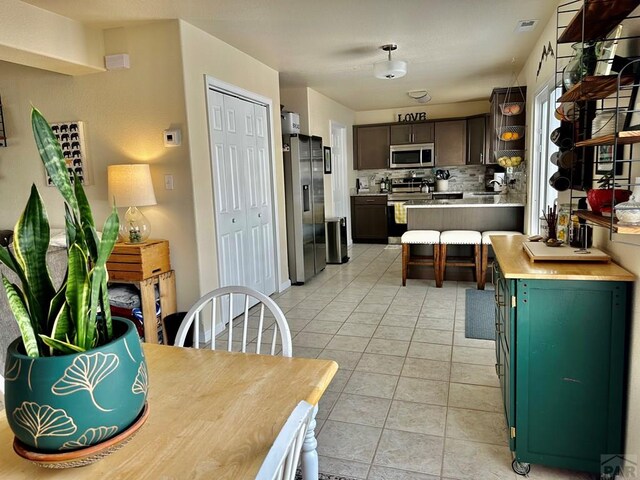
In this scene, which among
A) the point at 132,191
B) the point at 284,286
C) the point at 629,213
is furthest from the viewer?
the point at 284,286

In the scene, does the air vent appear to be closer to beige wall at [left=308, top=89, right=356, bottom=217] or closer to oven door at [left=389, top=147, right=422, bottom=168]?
beige wall at [left=308, top=89, right=356, bottom=217]

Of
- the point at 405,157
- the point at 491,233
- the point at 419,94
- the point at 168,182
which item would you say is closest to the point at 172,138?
the point at 168,182

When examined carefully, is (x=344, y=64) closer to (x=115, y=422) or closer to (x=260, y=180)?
(x=260, y=180)

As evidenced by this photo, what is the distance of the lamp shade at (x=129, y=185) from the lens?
3.11 metres

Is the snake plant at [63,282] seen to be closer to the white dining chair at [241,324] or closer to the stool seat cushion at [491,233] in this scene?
the white dining chair at [241,324]

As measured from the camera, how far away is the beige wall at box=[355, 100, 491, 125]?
24.6 ft

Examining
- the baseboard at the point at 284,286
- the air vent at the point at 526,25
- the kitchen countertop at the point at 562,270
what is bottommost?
the baseboard at the point at 284,286

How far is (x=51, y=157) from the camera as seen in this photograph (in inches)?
34.9

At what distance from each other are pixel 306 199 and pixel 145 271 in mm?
2411

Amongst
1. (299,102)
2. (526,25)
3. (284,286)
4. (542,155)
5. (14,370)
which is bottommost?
(284,286)

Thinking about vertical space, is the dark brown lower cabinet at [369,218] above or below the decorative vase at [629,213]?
below

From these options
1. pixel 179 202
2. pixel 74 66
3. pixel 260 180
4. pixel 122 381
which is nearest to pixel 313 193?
pixel 260 180

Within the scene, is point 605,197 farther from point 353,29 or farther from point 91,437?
point 353,29

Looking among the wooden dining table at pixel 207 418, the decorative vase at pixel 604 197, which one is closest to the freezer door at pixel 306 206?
the decorative vase at pixel 604 197
